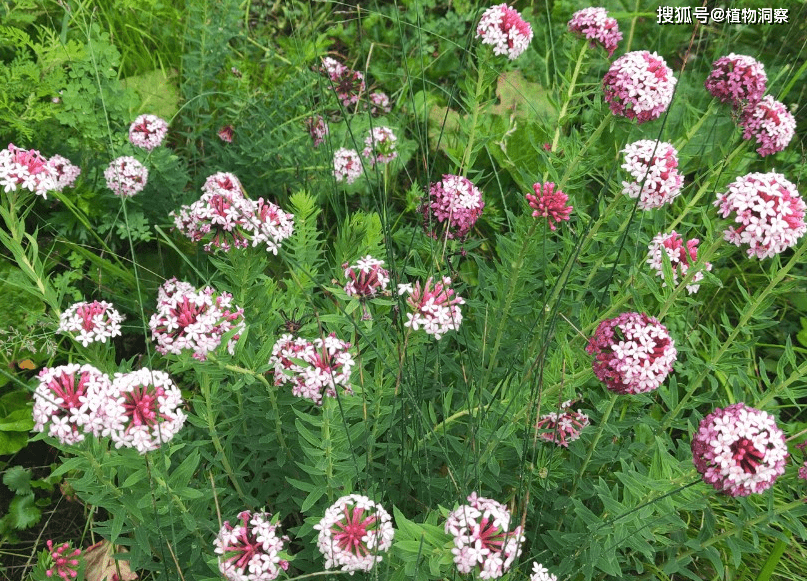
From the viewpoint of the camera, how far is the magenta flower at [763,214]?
A: 2252 millimetres

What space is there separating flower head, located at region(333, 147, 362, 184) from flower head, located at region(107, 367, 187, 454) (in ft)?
6.65

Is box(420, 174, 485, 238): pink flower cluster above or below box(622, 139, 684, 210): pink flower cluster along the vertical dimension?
below

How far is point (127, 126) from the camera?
4082 millimetres

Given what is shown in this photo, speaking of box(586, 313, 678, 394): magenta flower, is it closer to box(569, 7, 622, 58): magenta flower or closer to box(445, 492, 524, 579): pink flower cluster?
box(445, 492, 524, 579): pink flower cluster

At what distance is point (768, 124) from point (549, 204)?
1166 millimetres

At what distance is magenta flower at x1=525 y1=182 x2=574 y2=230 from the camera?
2611 millimetres

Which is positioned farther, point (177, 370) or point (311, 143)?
point (311, 143)

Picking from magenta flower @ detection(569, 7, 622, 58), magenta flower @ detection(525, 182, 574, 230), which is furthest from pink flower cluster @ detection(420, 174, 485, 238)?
magenta flower @ detection(569, 7, 622, 58)

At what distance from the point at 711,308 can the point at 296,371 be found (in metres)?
3.09

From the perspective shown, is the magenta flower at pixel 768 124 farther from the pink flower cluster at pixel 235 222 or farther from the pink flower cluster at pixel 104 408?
the pink flower cluster at pixel 104 408

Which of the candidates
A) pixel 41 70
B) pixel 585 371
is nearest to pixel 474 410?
pixel 585 371

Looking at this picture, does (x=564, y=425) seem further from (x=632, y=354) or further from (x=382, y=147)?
(x=382, y=147)

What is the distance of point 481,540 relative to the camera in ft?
6.14

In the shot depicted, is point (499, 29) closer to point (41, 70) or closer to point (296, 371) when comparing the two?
point (296, 371)
